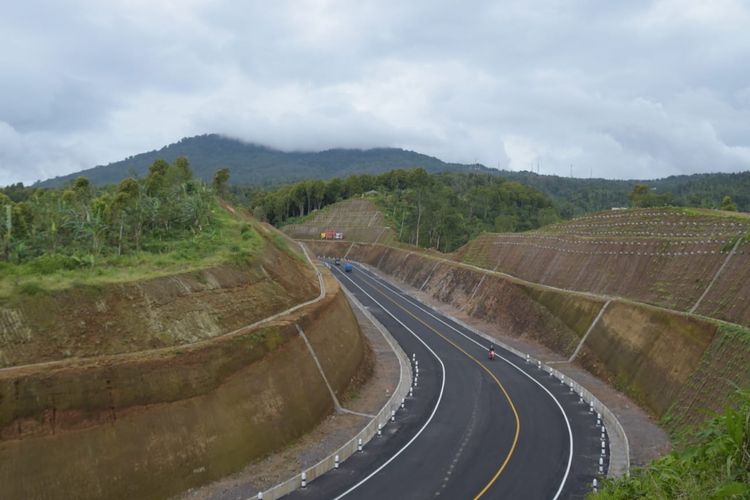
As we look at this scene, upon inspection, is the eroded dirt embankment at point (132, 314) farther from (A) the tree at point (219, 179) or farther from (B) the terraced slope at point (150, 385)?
(A) the tree at point (219, 179)

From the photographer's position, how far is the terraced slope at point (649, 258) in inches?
1394

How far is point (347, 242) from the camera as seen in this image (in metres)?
118

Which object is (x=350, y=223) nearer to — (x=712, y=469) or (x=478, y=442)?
(x=478, y=442)

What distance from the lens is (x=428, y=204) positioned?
11056 cm

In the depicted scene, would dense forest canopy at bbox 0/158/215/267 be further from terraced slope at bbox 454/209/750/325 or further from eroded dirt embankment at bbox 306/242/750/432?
terraced slope at bbox 454/209/750/325

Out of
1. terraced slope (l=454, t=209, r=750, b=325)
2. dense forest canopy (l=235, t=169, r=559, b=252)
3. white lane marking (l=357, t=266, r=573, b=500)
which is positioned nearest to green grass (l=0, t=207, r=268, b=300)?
white lane marking (l=357, t=266, r=573, b=500)

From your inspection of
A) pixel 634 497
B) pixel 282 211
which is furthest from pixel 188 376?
pixel 282 211

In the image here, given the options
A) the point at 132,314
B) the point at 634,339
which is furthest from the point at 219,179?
the point at 634,339

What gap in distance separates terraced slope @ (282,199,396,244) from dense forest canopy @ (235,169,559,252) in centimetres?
285

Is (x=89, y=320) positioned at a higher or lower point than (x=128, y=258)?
lower

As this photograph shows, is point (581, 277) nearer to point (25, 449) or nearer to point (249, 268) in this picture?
point (249, 268)

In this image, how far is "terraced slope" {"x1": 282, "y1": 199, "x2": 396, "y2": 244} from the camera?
385 ft

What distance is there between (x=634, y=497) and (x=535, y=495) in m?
12.5

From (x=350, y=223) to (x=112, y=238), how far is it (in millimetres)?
90441
